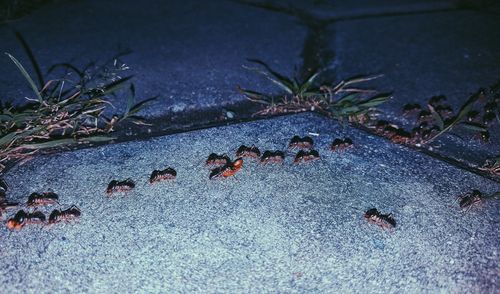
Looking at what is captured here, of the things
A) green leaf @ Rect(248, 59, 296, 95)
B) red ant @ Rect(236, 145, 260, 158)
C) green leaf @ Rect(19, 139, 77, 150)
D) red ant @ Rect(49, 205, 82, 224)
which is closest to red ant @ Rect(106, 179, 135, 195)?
red ant @ Rect(49, 205, 82, 224)

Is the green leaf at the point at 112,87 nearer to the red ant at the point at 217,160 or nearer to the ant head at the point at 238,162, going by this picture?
the red ant at the point at 217,160

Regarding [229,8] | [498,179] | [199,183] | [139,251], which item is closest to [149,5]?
[229,8]

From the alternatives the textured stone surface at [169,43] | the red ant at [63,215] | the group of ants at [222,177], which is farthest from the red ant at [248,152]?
the red ant at [63,215]

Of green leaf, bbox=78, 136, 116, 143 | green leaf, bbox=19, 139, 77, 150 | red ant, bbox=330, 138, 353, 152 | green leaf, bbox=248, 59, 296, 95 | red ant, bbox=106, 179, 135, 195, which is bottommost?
red ant, bbox=106, 179, 135, 195

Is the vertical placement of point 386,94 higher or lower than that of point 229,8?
lower

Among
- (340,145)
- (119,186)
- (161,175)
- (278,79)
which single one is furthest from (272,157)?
(278,79)

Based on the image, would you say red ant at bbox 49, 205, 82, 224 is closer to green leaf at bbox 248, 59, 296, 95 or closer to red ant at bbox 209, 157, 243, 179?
red ant at bbox 209, 157, 243, 179

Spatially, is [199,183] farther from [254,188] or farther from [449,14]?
[449,14]
